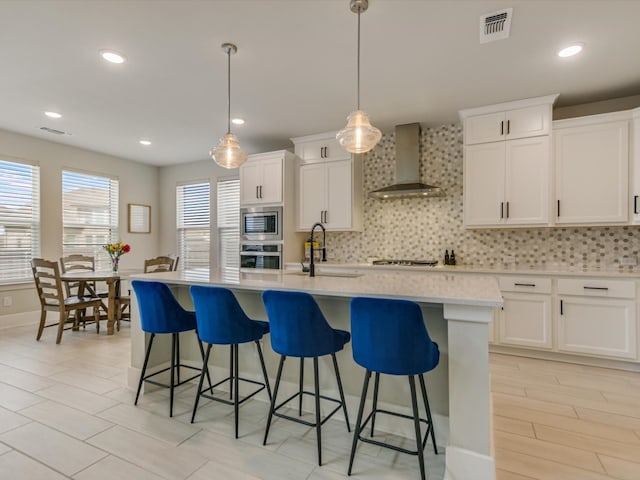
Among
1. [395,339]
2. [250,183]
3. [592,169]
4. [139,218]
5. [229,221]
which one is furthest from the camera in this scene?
[139,218]

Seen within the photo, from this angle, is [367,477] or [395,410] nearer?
[367,477]

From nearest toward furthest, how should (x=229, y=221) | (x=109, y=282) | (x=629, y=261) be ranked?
1. (x=629, y=261)
2. (x=109, y=282)
3. (x=229, y=221)

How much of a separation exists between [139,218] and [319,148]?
3.88 metres

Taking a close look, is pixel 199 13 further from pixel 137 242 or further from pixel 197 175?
pixel 137 242

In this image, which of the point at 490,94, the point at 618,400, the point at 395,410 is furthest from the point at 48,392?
the point at 490,94

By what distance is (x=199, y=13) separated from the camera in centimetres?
228

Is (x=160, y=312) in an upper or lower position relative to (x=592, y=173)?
lower

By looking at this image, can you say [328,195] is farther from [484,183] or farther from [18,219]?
[18,219]

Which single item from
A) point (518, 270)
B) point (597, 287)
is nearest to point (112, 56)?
point (518, 270)

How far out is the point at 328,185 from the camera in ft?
15.5

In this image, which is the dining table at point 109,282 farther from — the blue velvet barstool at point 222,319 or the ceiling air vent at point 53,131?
the blue velvet barstool at point 222,319

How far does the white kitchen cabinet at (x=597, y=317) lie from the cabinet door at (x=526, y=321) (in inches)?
4.6

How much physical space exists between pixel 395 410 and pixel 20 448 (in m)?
2.24

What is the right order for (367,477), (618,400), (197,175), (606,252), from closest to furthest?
(367,477)
(618,400)
(606,252)
(197,175)
